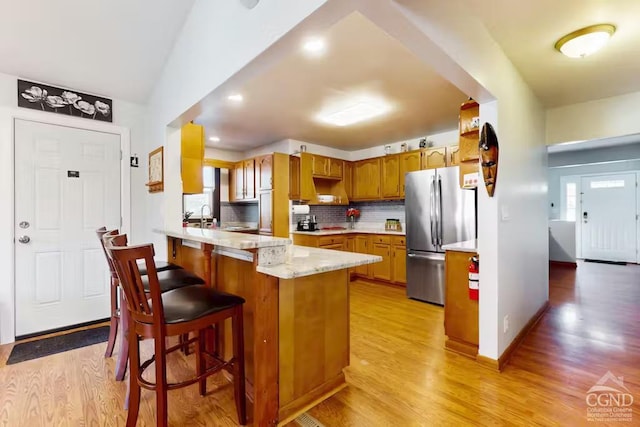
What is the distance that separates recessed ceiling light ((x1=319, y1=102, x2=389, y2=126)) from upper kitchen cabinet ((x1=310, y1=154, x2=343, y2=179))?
1072mm

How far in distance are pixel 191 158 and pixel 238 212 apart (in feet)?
9.70

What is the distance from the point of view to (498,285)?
7.18ft

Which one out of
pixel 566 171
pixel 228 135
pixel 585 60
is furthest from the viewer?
pixel 566 171

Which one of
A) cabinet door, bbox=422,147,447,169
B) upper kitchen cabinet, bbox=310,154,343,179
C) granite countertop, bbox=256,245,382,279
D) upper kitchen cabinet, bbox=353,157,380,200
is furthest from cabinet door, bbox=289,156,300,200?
granite countertop, bbox=256,245,382,279

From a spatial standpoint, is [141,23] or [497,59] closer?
[497,59]

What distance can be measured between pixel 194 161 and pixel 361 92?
1909mm

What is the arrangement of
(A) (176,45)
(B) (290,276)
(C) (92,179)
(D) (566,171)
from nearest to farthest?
(B) (290,276)
(A) (176,45)
(C) (92,179)
(D) (566,171)

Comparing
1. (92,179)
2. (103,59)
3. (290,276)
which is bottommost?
(290,276)

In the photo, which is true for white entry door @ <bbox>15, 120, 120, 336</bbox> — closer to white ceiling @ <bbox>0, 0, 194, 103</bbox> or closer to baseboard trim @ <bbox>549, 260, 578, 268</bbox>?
white ceiling @ <bbox>0, 0, 194, 103</bbox>

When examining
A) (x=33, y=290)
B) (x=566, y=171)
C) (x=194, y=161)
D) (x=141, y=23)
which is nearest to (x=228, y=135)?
(x=194, y=161)

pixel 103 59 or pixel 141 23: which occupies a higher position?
pixel 141 23

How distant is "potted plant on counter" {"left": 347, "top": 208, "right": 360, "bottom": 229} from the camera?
5.82m

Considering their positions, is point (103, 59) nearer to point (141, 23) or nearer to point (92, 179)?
point (141, 23)

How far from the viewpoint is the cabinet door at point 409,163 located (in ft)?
15.4
